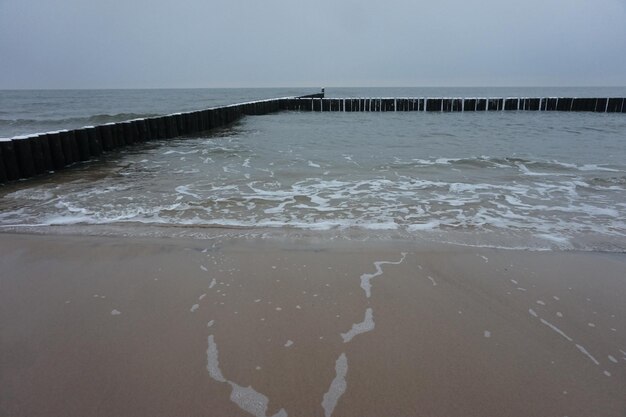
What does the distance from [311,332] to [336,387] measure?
1.67 feet

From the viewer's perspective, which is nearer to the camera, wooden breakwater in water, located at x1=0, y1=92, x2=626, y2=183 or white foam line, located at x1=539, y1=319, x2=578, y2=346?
white foam line, located at x1=539, y1=319, x2=578, y2=346

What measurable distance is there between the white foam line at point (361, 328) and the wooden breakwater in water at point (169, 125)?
25.9ft

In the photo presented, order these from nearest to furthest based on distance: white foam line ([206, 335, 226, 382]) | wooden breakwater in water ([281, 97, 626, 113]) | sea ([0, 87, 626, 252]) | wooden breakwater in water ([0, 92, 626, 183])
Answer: white foam line ([206, 335, 226, 382])
sea ([0, 87, 626, 252])
wooden breakwater in water ([0, 92, 626, 183])
wooden breakwater in water ([281, 97, 626, 113])

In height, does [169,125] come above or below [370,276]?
above

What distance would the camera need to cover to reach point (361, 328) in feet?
8.27

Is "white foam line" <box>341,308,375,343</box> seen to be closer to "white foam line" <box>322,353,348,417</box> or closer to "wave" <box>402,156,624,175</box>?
"white foam line" <box>322,353,348,417</box>

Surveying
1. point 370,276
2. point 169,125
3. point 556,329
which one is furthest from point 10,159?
point 556,329

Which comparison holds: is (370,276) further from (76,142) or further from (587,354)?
(76,142)

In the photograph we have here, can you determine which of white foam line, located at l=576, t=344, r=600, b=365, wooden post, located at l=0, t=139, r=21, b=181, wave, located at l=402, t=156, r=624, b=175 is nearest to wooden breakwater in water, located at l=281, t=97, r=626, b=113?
wave, located at l=402, t=156, r=624, b=175

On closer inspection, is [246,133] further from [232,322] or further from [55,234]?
[232,322]

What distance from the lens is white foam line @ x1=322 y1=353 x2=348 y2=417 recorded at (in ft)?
6.14

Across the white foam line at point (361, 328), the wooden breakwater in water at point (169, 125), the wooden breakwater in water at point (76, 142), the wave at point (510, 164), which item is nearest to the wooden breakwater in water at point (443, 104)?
the wooden breakwater in water at point (169, 125)

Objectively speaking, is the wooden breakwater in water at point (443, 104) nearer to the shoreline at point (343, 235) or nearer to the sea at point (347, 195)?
the sea at point (347, 195)

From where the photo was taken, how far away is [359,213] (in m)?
5.34
